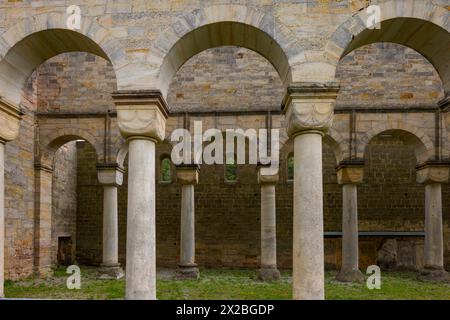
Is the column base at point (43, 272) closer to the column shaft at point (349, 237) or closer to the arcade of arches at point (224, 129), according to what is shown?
the arcade of arches at point (224, 129)

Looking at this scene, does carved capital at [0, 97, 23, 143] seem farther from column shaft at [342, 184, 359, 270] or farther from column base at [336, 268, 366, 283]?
column base at [336, 268, 366, 283]

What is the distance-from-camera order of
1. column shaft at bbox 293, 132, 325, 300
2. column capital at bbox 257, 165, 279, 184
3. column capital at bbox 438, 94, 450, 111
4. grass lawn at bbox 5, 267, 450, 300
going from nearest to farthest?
1. column shaft at bbox 293, 132, 325, 300
2. column capital at bbox 438, 94, 450, 111
3. grass lawn at bbox 5, 267, 450, 300
4. column capital at bbox 257, 165, 279, 184

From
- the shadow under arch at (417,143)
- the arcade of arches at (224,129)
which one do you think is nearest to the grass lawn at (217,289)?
the arcade of arches at (224,129)

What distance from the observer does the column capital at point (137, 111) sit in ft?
18.7

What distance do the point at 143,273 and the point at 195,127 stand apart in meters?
8.23

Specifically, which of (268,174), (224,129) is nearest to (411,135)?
(268,174)

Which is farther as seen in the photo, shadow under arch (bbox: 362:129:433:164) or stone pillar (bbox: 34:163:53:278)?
shadow under arch (bbox: 362:129:433:164)

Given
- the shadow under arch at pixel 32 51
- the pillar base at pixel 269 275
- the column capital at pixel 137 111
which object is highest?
the shadow under arch at pixel 32 51

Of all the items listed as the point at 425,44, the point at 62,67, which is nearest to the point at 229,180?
the point at 62,67

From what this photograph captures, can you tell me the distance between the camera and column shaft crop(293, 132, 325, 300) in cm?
542

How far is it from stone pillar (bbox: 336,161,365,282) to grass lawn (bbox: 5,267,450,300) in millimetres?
625

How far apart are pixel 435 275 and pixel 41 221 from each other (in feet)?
35.7

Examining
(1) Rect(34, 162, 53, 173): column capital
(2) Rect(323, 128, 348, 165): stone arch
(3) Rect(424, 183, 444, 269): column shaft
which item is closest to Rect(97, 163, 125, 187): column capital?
(1) Rect(34, 162, 53, 173): column capital

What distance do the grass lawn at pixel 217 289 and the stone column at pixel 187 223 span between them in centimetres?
45
